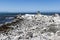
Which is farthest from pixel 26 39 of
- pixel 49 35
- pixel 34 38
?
pixel 49 35

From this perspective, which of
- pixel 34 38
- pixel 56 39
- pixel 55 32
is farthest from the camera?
pixel 55 32

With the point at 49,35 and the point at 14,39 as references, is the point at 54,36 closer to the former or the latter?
the point at 49,35

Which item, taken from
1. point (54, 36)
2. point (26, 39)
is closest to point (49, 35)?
point (54, 36)

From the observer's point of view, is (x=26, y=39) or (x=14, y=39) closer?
(x=26, y=39)

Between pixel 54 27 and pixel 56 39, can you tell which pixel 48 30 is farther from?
pixel 56 39

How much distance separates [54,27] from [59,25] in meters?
0.56

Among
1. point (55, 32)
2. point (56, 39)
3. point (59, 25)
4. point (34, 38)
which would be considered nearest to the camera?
point (56, 39)

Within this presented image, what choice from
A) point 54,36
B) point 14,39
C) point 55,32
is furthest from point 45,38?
point 14,39

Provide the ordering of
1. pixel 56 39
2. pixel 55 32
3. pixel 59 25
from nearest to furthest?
pixel 56 39 → pixel 55 32 → pixel 59 25

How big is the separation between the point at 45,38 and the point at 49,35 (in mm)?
540

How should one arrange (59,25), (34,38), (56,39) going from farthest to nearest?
(59,25), (34,38), (56,39)

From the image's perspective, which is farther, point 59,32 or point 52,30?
point 52,30

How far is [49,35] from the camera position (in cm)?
904

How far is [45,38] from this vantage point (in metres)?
8.55
